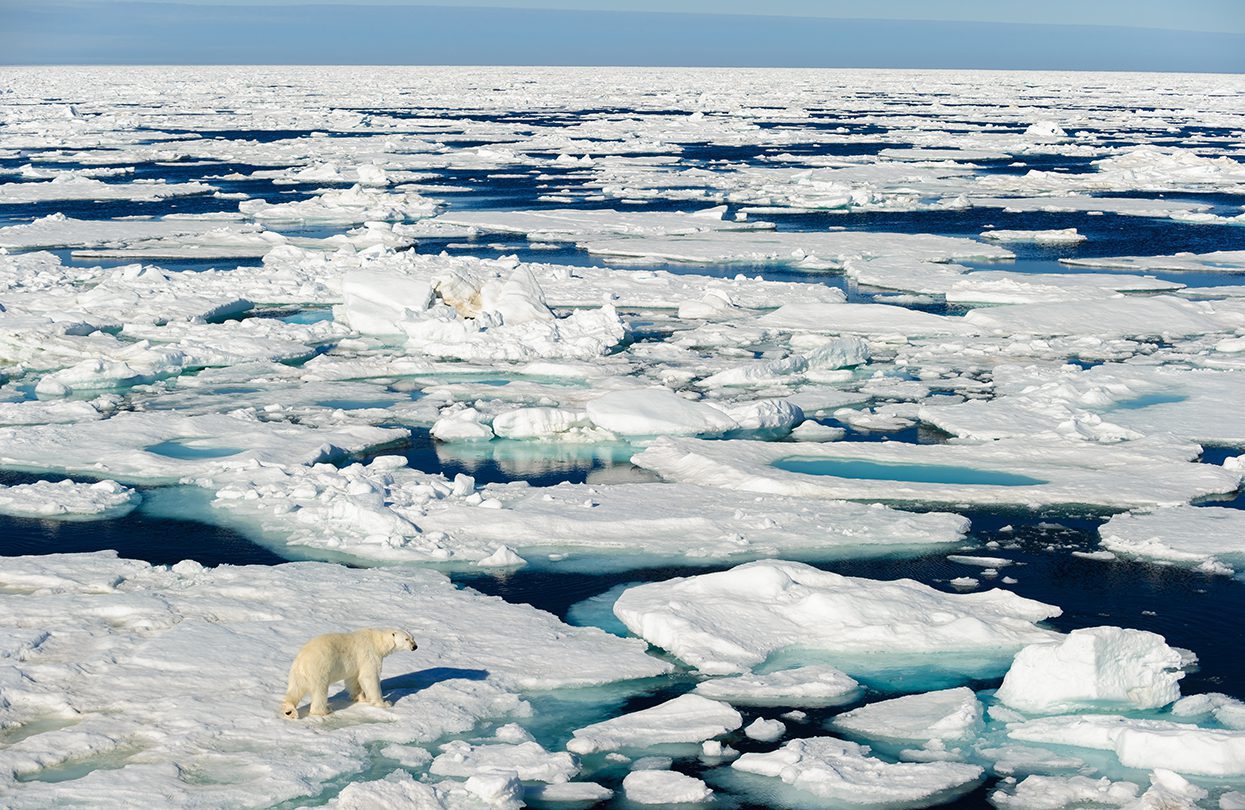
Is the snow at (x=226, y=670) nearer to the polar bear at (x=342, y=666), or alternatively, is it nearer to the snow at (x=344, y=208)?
the polar bear at (x=342, y=666)

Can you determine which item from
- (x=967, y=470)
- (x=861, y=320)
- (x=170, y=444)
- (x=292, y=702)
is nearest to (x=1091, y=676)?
(x=292, y=702)

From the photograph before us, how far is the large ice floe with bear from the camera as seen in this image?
6.39 metres

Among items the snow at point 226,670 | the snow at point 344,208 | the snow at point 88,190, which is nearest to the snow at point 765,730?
the snow at point 226,670

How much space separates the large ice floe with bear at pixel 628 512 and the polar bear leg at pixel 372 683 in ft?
0.25

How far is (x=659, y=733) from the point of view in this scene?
6664 millimetres

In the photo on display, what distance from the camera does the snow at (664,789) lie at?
608cm

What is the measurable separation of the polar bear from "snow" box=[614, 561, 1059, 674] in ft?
5.39

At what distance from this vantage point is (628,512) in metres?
9.94

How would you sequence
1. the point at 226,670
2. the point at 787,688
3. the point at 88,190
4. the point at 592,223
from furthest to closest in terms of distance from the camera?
the point at 88,190, the point at 592,223, the point at 787,688, the point at 226,670

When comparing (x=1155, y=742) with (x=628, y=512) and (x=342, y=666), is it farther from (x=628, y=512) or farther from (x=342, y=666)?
(x=628, y=512)

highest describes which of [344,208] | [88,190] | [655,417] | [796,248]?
[88,190]

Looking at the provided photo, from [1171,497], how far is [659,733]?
17.9 feet

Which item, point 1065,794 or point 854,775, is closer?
point 1065,794

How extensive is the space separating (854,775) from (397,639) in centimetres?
227
